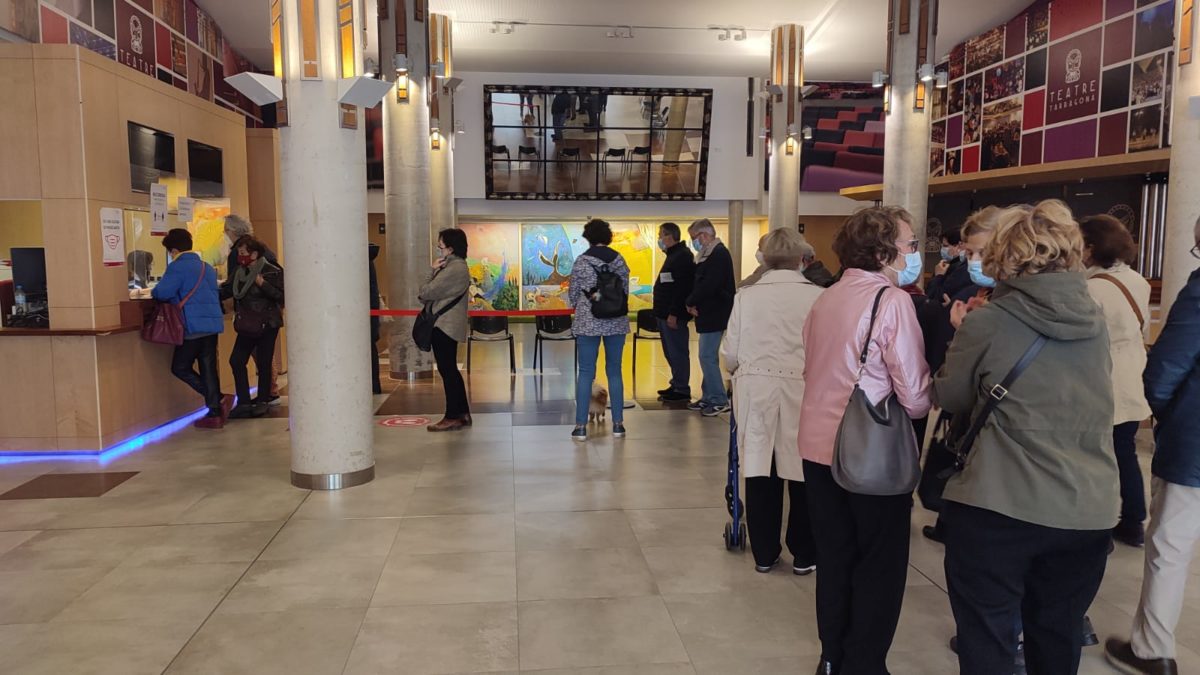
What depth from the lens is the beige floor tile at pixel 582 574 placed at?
3592 millimetres

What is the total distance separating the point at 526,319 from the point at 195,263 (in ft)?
42.5

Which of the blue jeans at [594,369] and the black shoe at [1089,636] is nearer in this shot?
the black shoe at [1089,636]

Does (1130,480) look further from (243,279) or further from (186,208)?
(186,208)

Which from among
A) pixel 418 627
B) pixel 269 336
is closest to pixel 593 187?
pixel 269 336

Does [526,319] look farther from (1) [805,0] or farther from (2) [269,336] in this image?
(2) [269,336]

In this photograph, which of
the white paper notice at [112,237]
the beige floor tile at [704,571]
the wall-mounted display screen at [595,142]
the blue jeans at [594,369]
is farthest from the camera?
the wall-mounted display screen at [595,142]

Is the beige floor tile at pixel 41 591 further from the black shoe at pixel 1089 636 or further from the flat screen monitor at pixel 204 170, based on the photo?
the flat screen monitor at pixel 204 170

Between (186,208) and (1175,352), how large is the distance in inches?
287

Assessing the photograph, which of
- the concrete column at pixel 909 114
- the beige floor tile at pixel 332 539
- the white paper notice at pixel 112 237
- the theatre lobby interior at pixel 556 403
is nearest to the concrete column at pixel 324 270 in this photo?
the theatre lobby interior at pixel 556 403

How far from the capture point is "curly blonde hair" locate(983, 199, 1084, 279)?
2.17 m

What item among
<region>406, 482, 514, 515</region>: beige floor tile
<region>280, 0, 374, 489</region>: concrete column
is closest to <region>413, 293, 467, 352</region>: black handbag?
<region>280, 0, 374, 489</region>: concrete column

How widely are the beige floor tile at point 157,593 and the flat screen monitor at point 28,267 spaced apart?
2976mm

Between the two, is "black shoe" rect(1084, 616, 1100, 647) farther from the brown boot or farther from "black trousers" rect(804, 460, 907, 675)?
the brown boot

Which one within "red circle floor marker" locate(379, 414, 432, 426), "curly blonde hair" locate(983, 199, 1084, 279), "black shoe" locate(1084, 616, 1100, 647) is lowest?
"red circle floor marker" locate(379, 414, 432, 426)
